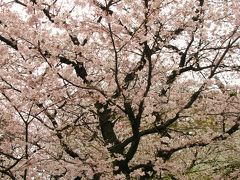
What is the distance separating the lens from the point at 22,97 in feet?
19.1

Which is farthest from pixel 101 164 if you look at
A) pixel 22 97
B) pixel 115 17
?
pixel 115 17

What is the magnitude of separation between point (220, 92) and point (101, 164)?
2.70 m

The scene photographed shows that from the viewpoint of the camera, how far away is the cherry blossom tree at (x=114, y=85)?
587 centimetres

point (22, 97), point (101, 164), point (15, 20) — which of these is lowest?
point (101, 164)

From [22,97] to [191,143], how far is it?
3043 millimetres

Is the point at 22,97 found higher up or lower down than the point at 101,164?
higher up

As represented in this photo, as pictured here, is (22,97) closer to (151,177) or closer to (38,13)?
(38,13)

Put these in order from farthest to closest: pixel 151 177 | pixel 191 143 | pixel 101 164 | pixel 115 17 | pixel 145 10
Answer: pixel 151 177
pixel 191 143
pixel 101 164
pixel 115 17
pixel 145 10

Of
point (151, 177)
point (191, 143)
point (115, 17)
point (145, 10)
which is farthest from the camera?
point (151, 177)

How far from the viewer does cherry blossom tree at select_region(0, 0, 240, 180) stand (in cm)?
587

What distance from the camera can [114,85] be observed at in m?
6.54

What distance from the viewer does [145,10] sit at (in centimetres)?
532

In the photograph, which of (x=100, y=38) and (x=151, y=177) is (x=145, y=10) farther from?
(x=151, y=177)

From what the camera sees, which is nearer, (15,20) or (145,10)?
(145,10)
